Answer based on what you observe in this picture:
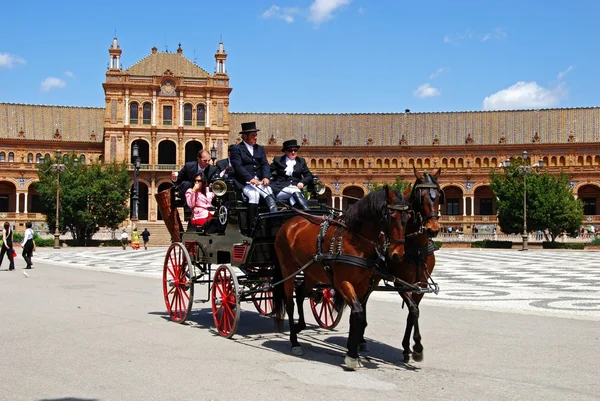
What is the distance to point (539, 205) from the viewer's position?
46.2 metres

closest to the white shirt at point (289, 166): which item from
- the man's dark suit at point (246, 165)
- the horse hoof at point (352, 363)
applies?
the man's dark suit at point (246, 165)

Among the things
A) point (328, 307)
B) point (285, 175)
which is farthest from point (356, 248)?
point (285, 175)

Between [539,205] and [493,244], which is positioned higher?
[539,205]

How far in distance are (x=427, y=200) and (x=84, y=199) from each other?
43.6 m

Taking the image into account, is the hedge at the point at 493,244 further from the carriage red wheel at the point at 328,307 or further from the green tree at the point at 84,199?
the carriage red wheel at the point at 328,307

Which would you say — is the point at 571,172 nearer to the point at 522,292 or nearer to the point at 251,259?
the point at 522,292

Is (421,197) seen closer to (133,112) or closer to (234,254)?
(234,254)

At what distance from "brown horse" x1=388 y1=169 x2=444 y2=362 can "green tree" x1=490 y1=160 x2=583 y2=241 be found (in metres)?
40.9

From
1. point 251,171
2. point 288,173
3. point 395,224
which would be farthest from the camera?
point 288,173

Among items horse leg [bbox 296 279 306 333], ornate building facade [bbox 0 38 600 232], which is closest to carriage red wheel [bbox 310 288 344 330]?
horse leg [bbox 296 279 306 333]

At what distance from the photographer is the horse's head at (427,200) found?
6.25m

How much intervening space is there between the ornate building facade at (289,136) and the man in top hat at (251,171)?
49080mm

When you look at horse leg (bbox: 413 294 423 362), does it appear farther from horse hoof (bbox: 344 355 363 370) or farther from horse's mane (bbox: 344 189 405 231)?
horse's mane (bbox: 344 189 405 231)

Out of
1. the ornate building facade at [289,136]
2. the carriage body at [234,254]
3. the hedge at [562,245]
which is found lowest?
the hedge at [562,245]
